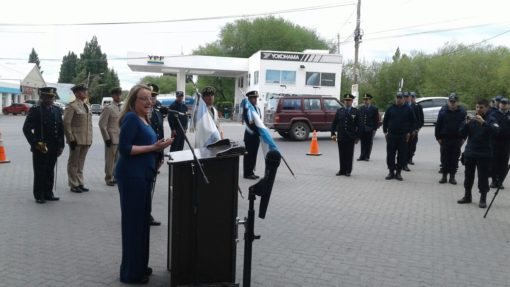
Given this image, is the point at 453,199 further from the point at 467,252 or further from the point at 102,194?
the point at 102,194

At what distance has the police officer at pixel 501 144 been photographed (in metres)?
10.2

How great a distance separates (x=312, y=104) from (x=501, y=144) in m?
12.3

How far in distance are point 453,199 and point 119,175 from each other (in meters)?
7.23

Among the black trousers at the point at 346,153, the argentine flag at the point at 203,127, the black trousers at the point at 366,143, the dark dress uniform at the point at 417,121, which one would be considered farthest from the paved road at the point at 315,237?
the black trousers at the point at 366,143

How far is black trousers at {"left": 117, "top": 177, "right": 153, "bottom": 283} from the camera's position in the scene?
15.0ft

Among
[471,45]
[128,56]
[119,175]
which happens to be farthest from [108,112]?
[471,45]

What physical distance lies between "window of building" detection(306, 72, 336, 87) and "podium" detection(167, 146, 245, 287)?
40.9 metres

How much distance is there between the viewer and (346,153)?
1245 centimetres

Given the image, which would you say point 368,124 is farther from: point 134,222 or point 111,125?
point 134,222

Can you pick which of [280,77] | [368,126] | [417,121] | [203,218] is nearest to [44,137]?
[203,218]

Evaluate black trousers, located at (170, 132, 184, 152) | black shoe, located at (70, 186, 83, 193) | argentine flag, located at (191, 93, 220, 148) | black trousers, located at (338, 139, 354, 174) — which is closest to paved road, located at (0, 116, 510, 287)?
black shoe, located at (70, 186, 83, 193)

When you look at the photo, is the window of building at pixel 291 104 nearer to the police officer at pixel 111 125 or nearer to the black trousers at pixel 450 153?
the black trousers at pixel 450 153

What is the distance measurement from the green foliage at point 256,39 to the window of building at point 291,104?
41519 millimetres

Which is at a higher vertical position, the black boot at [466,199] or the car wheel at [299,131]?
the car wheel at [299,131]
